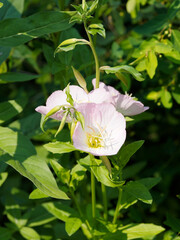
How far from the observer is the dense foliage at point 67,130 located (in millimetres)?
1048

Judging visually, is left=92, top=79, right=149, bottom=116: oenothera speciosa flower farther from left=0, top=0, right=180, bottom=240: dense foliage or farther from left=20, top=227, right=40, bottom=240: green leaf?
left=20, top=227, right=40, bottom=240: green leaf

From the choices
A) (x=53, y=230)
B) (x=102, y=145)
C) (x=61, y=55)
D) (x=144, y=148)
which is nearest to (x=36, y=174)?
(x=102, y=145)

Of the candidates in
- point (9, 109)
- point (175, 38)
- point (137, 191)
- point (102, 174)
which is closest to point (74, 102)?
point (102, 174)

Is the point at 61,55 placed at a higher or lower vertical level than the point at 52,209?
higher

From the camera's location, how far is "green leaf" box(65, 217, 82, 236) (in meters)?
1.08

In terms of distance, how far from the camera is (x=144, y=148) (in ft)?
7.00

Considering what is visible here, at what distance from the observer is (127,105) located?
3.18ft

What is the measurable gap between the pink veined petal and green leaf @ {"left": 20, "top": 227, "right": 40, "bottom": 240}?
66 centimetres

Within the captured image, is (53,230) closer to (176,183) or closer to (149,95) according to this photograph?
(149,95)

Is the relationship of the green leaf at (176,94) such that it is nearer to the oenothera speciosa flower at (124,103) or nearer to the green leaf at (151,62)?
the green leaf at (151,62)

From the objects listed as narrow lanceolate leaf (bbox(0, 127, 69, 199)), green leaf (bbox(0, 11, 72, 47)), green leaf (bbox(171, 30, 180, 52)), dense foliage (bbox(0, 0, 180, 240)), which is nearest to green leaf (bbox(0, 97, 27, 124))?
dense foliage (bbox(0, 0, 180, 240))

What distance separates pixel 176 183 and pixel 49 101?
132cm

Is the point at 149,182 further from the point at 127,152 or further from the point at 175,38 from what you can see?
the point at 175,38

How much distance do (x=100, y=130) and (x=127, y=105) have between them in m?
0.10
